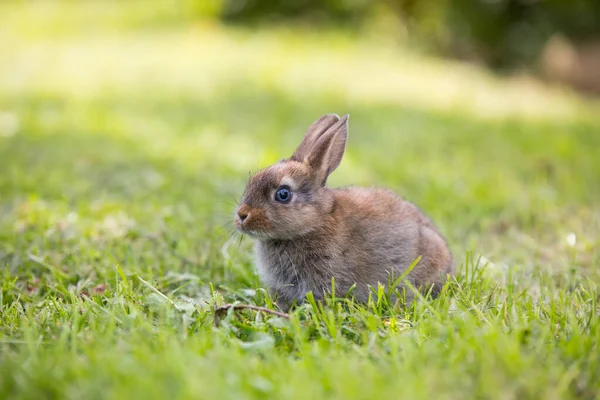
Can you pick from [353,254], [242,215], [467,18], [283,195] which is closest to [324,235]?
[353,254]

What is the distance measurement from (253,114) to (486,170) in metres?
3.12

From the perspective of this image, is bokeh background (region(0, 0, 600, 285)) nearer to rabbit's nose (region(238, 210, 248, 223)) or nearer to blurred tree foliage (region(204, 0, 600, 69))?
blurred tree foliage (region(204, 0, 600, 69))

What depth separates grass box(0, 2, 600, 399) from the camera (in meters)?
2.44

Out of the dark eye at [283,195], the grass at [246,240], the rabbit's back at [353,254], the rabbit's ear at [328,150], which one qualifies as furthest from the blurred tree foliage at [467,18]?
the dark eye at [283,195]

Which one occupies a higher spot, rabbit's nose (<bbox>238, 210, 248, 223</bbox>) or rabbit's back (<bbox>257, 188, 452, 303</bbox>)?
rabbit's nose (<bbox>238, 210, 248, 223</bbox>)

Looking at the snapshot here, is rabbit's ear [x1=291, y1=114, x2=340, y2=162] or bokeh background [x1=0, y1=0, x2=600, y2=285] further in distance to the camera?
bokeh background [x1=0, y1=0, x2=600, y2=285]

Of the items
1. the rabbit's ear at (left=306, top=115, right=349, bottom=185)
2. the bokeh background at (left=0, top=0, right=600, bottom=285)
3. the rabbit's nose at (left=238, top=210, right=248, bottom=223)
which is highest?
the rabbit's ear at (left=306, top=115, right=349, bottom=185)

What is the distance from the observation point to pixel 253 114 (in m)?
8.40

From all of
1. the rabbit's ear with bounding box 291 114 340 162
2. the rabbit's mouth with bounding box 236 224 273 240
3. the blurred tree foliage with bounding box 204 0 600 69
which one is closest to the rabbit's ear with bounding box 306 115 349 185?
the rabbit's ear with bounding box 291 114 340 162

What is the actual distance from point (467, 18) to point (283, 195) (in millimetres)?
11457

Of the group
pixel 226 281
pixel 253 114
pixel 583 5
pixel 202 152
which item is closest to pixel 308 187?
pixel 226 281

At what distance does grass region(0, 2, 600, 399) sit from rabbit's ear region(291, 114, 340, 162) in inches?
31.0

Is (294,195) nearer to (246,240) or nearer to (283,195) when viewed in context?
(283,195)

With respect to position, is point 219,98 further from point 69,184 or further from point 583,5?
point 583,5
